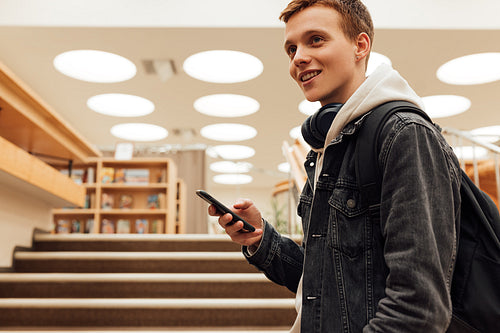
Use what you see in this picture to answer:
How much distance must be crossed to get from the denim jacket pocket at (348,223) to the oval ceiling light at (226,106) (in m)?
7.06

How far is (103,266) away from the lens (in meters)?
3.17

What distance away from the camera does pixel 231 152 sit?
1099 centimetres

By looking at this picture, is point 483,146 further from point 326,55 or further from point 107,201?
point 107,201

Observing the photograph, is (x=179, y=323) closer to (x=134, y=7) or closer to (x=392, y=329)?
(x=392, y=329)

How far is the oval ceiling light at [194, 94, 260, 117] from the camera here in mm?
7770

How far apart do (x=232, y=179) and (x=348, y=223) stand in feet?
45.8

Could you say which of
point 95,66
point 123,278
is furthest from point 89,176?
point 123,278

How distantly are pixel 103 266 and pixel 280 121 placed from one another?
582 cm

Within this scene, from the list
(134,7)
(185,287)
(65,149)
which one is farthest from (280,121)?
(185,287)

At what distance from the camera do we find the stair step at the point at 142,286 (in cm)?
283

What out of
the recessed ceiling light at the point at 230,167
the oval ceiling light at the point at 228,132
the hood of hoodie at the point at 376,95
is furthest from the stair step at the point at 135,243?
the recessed ceiling light at the point at 230,167

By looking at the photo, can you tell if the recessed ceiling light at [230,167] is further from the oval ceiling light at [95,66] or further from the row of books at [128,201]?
the oval ceiling light at [95,66]

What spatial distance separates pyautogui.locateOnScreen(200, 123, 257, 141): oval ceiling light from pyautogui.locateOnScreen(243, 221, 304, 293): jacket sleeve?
309 inches

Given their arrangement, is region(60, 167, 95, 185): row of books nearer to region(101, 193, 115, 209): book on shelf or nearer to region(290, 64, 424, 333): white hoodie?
region(101, 193, 115, 209): book on shelf
